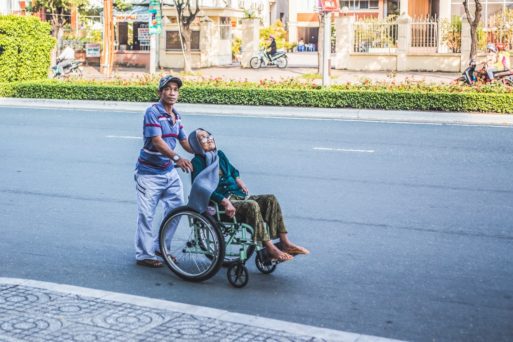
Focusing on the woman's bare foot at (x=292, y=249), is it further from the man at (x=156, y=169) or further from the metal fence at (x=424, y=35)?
the metal fence at (x=424, y=35)

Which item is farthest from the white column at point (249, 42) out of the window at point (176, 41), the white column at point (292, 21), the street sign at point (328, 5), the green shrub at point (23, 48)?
the white column at point (292, 21)

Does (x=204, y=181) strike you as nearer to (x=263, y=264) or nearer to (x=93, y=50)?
(x=263, y=264)

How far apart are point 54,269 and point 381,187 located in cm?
532

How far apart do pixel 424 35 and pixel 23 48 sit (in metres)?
16.9

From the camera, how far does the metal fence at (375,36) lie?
37.3 meters

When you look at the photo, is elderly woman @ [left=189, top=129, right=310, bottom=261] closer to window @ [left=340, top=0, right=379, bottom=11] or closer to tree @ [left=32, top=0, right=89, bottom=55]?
tree @ [left=32, top=0, right=89, bottom=55]

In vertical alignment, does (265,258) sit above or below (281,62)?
below

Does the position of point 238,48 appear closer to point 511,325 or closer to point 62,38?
point 62,38

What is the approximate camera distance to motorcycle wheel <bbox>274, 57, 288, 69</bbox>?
41.7 metres

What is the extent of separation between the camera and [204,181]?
711 cm

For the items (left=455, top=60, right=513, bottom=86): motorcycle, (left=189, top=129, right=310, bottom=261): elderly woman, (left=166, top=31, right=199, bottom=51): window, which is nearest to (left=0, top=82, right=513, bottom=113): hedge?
(left=455, top=60, right=513, bottom=86): motorcycle

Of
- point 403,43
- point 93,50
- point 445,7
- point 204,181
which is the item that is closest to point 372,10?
point 445,7

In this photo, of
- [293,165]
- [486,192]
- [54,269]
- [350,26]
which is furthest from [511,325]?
[350,26]

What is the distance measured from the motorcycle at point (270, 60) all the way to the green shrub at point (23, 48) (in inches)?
505
